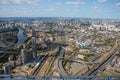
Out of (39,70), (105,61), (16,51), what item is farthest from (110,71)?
(16,51)

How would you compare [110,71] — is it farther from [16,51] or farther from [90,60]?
[16,51]

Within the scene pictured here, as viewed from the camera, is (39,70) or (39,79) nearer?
(39,79)

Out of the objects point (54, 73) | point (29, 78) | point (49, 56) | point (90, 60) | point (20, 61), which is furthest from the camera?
point (49, 56)

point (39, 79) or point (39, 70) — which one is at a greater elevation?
point (39, 79)

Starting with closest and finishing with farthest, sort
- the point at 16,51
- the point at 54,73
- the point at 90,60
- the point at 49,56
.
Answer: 1. the point at 54,73
2. the point at 90,60
3. the point at 49,56
4. the point at 16,51

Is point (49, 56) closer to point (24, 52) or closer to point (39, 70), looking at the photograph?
point (24, 52)

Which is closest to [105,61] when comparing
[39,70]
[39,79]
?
[39,70]

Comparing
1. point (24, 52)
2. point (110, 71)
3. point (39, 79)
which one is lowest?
point (110, 71)

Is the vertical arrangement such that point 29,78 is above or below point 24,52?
above

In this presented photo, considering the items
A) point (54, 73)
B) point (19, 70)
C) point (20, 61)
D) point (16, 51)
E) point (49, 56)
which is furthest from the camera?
point (16, 51)
